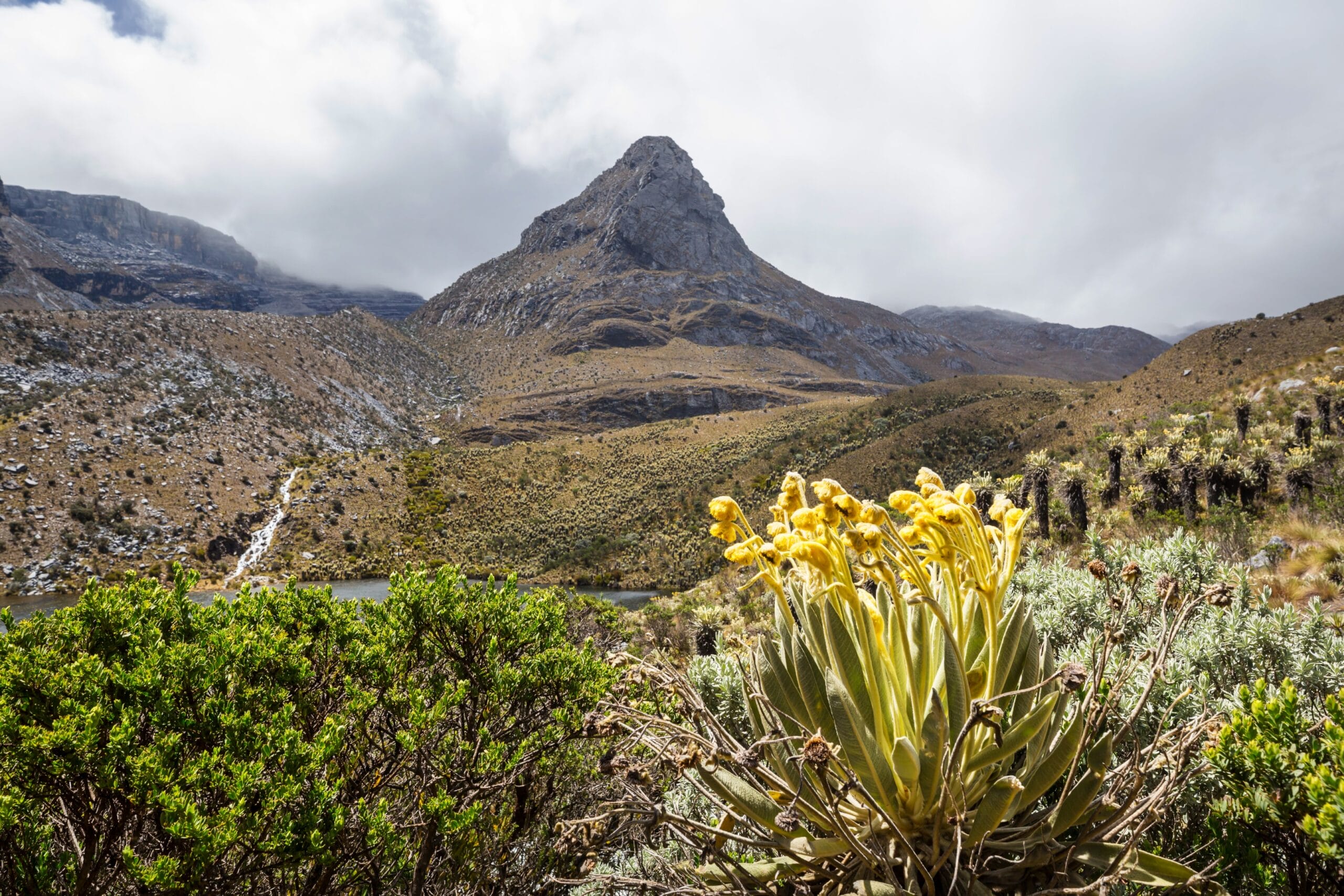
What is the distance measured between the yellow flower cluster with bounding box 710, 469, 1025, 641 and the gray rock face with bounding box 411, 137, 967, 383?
10571cm

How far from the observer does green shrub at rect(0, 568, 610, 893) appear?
190 centimetres

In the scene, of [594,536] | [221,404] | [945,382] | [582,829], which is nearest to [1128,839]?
[582,829]

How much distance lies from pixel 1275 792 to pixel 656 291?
131779 mm

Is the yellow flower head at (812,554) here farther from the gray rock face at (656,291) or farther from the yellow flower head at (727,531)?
the gray rock face at (656,291)

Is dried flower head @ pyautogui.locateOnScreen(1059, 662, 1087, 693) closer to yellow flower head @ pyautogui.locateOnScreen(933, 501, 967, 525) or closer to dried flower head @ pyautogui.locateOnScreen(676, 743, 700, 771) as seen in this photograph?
yellow flower head @ pyautogui.locateOnScreen(933, 501, 967, 525)

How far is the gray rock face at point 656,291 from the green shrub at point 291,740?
342 feet

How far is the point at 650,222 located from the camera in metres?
138

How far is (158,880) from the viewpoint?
1712mm

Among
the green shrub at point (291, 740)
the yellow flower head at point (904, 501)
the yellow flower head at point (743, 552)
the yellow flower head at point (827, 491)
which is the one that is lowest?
the green shrub at point (291, 740)

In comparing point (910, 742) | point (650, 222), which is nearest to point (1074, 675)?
point (910, 742)

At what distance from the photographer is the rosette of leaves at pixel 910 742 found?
1390mm

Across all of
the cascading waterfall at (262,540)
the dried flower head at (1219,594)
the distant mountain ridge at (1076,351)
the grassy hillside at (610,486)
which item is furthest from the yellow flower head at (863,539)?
the distant mountain ridge at (1076,351)

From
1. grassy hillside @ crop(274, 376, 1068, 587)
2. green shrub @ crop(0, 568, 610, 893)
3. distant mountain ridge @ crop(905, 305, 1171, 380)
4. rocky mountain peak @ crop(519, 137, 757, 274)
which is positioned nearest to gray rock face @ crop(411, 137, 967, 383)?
rocky mountain peak @ crop(519, 137, 757, 274)

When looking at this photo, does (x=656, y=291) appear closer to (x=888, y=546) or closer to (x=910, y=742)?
(x=888, y=546)
